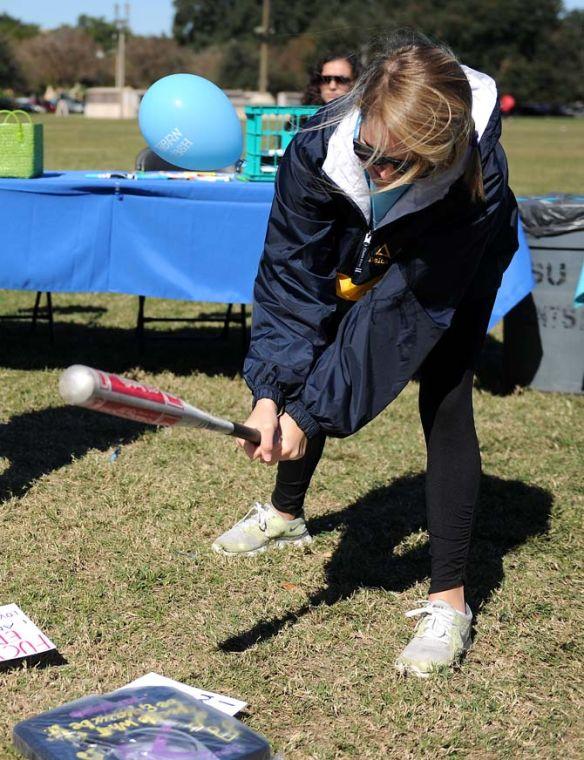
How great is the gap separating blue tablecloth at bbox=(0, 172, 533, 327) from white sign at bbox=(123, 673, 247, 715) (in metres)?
2.52

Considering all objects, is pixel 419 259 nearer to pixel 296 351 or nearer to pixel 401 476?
pixel 296 351

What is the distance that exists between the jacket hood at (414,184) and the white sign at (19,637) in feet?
4.44

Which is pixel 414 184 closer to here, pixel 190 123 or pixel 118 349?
pixel 190 123

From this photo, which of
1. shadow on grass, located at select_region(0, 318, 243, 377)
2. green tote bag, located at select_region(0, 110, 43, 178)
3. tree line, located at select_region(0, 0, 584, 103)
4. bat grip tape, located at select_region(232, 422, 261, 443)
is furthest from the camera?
tree line, located at select_region(0, 0, 584, 103)

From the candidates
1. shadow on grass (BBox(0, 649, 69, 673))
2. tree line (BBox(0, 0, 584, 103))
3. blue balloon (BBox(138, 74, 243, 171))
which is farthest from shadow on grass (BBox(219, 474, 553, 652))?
tree line (BBox(0, 0, 584, 103))

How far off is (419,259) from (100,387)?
0.84 metres

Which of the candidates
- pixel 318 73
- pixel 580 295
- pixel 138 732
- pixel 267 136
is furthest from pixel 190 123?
pixel 138 732

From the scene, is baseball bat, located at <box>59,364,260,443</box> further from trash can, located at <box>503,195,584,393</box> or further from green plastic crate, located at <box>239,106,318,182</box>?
trash can, located at <box>503,195,584,393</box>

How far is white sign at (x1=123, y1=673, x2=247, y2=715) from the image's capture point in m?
2.25

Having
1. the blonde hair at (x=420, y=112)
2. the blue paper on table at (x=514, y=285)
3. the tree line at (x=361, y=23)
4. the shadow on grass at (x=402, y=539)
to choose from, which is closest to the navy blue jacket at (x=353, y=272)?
the blonde hair at (x=420, y=112)

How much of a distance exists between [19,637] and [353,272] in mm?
1259

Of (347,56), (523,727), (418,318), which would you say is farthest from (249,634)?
(347,56)

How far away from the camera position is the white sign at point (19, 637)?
8.05 feet

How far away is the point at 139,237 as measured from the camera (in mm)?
4652
